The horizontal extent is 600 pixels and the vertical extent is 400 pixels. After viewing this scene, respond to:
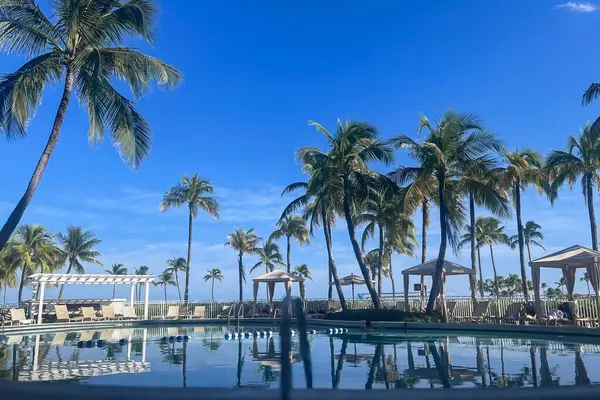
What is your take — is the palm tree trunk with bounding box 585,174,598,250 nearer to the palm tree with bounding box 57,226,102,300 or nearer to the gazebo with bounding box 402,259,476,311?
the gazebo with bounding box 402,259,476,311

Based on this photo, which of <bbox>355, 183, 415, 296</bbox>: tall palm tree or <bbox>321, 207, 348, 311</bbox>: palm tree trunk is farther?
<bbox>321, 207, 348, 311</bbox>: palm tree trunk

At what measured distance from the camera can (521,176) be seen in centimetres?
2252

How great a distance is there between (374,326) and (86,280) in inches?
660

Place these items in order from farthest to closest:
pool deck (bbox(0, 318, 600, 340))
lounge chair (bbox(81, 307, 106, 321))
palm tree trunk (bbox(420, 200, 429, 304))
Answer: lounge chair (bbox(81, 307, 106, 321)), palm tree trunk (bbox(420, 200, 429, 304)), pool deck (bbox(0, 318, 600, 340))

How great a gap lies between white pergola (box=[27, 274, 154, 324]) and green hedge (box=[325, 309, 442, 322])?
40.2 ft

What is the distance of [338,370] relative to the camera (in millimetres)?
8711

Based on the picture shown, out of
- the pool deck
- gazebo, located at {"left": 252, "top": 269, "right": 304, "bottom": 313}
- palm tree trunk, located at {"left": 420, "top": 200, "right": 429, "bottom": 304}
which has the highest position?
palm tree trunk, located at {"left": 420, "top": 200, "right": 429, "bottom": 304}

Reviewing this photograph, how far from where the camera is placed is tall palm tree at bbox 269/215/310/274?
41.1 m

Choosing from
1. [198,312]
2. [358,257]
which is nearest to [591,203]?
[358,257]

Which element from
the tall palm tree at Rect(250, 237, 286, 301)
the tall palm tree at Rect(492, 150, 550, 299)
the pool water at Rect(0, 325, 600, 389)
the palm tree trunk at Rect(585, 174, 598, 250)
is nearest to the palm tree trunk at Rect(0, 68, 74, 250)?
the pool water at Rect(0, 325, 600, 389)

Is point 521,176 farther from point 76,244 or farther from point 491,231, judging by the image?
point 76,244

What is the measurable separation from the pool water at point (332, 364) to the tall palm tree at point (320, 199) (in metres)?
8.60

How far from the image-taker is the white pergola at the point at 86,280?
23622 millimetres

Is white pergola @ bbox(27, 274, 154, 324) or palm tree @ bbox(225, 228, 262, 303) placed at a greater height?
palm tree @ bbox(225, 228, 262, 303)
